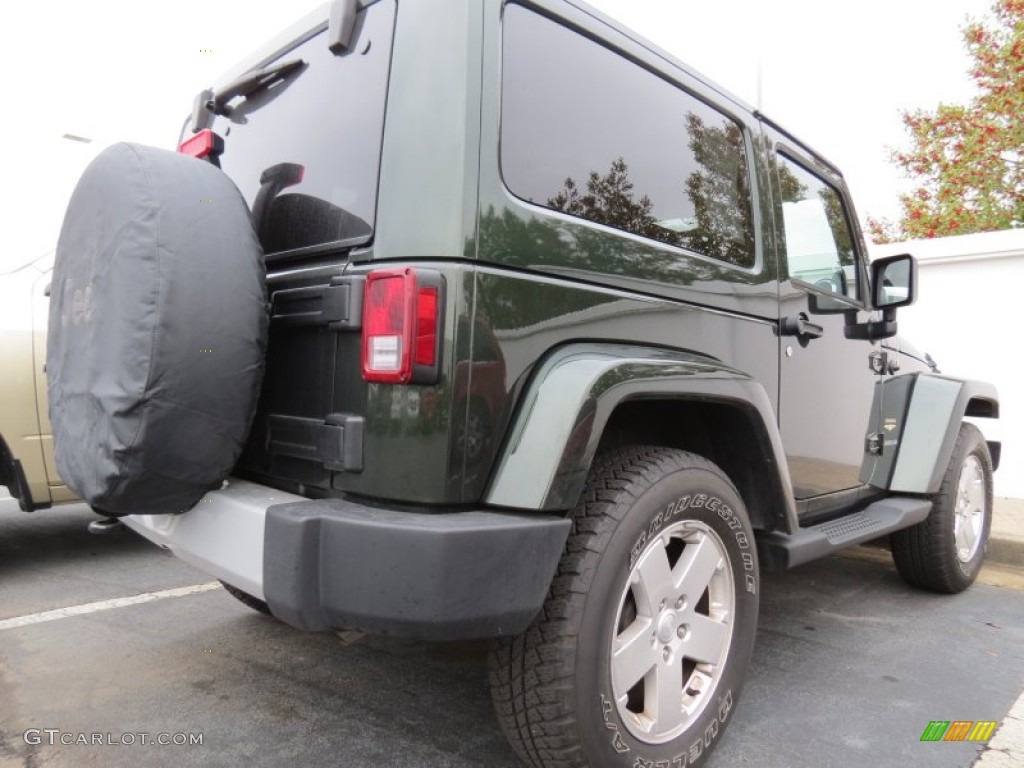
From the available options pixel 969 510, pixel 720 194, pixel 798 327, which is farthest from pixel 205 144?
pixel 969 510

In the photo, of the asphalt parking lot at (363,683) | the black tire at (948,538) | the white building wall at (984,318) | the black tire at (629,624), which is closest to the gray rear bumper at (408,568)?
the black tire at (629,624)

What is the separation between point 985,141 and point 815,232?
10042 millimetres

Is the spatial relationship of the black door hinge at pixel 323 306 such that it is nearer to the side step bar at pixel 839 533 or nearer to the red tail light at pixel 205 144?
the red tail light at pixel 205 144

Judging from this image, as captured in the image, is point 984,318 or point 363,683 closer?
point 363,683

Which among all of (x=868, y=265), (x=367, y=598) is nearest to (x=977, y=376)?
(x=868, y=265)

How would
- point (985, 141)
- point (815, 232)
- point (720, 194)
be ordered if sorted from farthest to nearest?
point (985, 141) → point (815, 232) → point (720, 194)

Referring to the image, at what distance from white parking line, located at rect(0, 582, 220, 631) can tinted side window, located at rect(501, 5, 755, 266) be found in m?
2.89

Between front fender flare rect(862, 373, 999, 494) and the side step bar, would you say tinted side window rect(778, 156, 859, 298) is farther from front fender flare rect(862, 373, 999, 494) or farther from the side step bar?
the side step bar

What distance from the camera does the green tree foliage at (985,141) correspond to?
34.1 ft

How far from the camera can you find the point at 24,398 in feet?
11.7

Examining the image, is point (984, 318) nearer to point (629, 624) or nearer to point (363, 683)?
point (629, 624)

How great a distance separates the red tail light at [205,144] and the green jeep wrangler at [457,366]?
0.18 metres

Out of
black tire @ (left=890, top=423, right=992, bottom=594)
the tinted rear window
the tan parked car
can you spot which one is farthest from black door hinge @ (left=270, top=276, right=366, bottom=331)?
black tire @ (left=890, top=423, right=992, bottom=594)

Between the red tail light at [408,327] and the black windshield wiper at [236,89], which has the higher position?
the black windshield wiper at [236,89]
